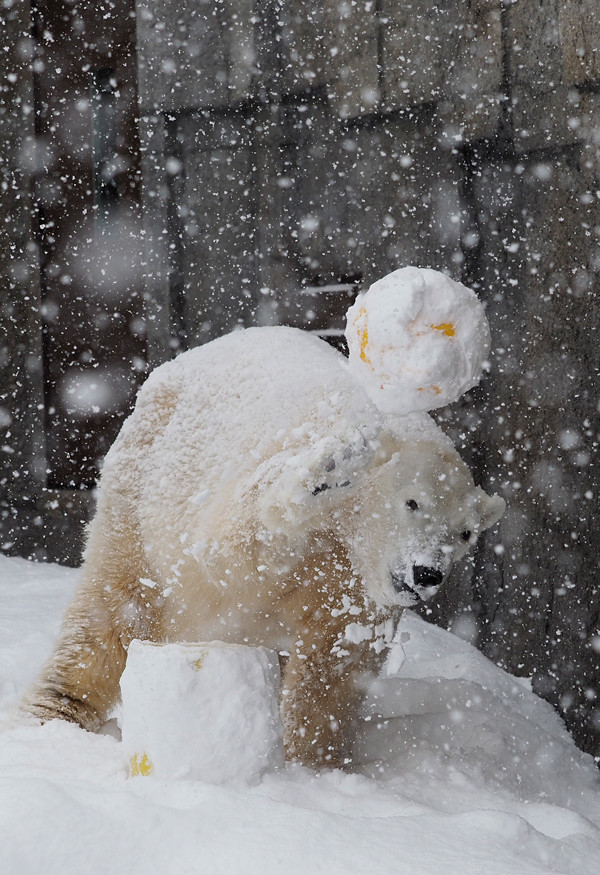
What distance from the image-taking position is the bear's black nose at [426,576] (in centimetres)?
209

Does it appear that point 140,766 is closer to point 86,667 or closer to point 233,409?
point 86,667

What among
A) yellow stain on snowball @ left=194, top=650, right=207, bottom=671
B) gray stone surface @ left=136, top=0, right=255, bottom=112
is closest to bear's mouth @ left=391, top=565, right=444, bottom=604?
yellow stain on snowball @ left=194, top=650, right=207, bottom=671

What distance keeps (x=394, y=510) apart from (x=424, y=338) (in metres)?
0.42

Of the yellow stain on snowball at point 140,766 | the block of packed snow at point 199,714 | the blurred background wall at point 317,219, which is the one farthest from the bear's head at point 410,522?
the blurred background wall at point 317,219

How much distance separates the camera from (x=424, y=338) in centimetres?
198

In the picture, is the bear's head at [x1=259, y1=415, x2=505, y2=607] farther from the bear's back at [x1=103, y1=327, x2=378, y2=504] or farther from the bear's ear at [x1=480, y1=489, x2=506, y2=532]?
the bear's back at [x1=103, y1=327, x2=378, y2=504]

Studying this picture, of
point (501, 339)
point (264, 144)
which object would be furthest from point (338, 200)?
point (501, 339)

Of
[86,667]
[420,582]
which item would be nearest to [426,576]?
[420,582]

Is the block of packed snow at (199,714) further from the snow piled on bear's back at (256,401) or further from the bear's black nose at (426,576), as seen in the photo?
the snow piled on bear's back at (256,401)

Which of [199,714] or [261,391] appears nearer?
[199,714]

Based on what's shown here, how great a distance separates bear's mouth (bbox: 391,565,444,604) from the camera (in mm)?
2089

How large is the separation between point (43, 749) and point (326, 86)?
2831mm

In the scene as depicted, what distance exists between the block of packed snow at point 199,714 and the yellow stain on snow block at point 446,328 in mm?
775

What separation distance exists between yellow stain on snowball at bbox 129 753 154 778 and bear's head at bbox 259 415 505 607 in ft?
1.85
